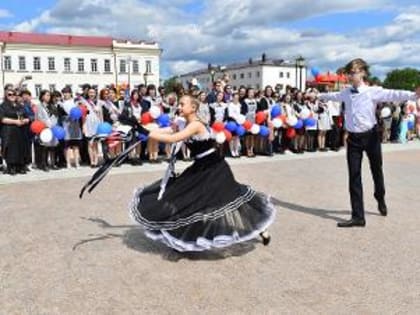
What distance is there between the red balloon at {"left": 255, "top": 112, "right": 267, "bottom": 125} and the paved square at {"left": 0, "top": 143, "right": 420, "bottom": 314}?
5538 millimetres

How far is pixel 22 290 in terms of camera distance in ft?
14.0

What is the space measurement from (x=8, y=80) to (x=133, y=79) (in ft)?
65.3

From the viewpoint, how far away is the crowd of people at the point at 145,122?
11078 millimetres

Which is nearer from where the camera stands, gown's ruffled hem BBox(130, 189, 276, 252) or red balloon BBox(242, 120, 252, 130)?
gown's ruffled hem BBox(130, 189, 276, 252)

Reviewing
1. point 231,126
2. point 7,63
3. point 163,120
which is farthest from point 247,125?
point 7,63

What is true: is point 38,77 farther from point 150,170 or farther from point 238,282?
point 238,282

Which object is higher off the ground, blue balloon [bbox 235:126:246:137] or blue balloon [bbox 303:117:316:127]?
blue balloon [bbox 303:117:316:127]

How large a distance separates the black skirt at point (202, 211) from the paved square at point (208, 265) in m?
0.25

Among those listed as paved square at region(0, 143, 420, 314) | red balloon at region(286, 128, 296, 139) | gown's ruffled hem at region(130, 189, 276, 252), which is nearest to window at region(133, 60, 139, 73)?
red balloon at region(286, 128, 296, 139)

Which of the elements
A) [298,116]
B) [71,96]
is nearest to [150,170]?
[71,96]

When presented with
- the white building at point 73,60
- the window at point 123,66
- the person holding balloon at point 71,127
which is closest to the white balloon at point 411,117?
the person holding balloon at point 71,127

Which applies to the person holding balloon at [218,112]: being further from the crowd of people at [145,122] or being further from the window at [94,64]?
the window at [94,64]

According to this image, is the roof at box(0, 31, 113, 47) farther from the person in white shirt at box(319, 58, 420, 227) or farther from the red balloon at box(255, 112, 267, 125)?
the person in white shirt at box(319, 58, 420, 227)

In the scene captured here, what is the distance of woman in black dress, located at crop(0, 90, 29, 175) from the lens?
10.9 meters
